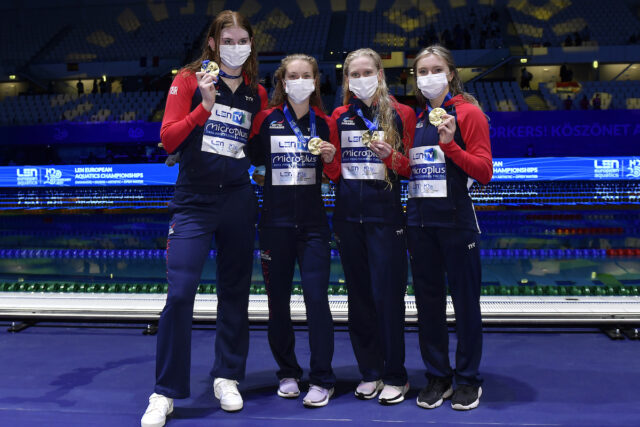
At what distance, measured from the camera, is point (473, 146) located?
8.75 ft

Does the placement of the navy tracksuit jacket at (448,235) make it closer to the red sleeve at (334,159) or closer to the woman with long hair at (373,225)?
the woman with long hair at (373,225)

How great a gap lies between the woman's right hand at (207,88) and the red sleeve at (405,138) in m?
0.80

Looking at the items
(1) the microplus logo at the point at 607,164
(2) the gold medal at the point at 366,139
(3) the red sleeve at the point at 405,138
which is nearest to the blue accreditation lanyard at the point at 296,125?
(2) the gold medal at the point at 366,139

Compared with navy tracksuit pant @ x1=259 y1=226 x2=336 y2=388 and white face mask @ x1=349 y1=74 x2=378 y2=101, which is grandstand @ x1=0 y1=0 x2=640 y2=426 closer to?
navy tracksuit pant @ x1=259 y1=226 x2=336 y2=388

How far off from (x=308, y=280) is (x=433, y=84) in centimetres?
103

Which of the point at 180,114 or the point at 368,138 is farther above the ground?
the point at 180,114

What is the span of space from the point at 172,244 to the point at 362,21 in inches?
770

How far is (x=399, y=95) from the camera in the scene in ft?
55.0

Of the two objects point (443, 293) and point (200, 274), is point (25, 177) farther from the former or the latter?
point (443, 293)

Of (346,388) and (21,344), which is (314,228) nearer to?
(346,388)

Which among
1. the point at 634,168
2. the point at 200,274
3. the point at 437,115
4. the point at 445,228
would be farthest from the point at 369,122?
the point at 634,168

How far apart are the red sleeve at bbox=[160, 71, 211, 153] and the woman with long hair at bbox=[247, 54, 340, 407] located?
35 cm

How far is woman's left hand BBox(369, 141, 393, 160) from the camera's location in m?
2.61

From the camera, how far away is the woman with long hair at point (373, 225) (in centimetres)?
277
